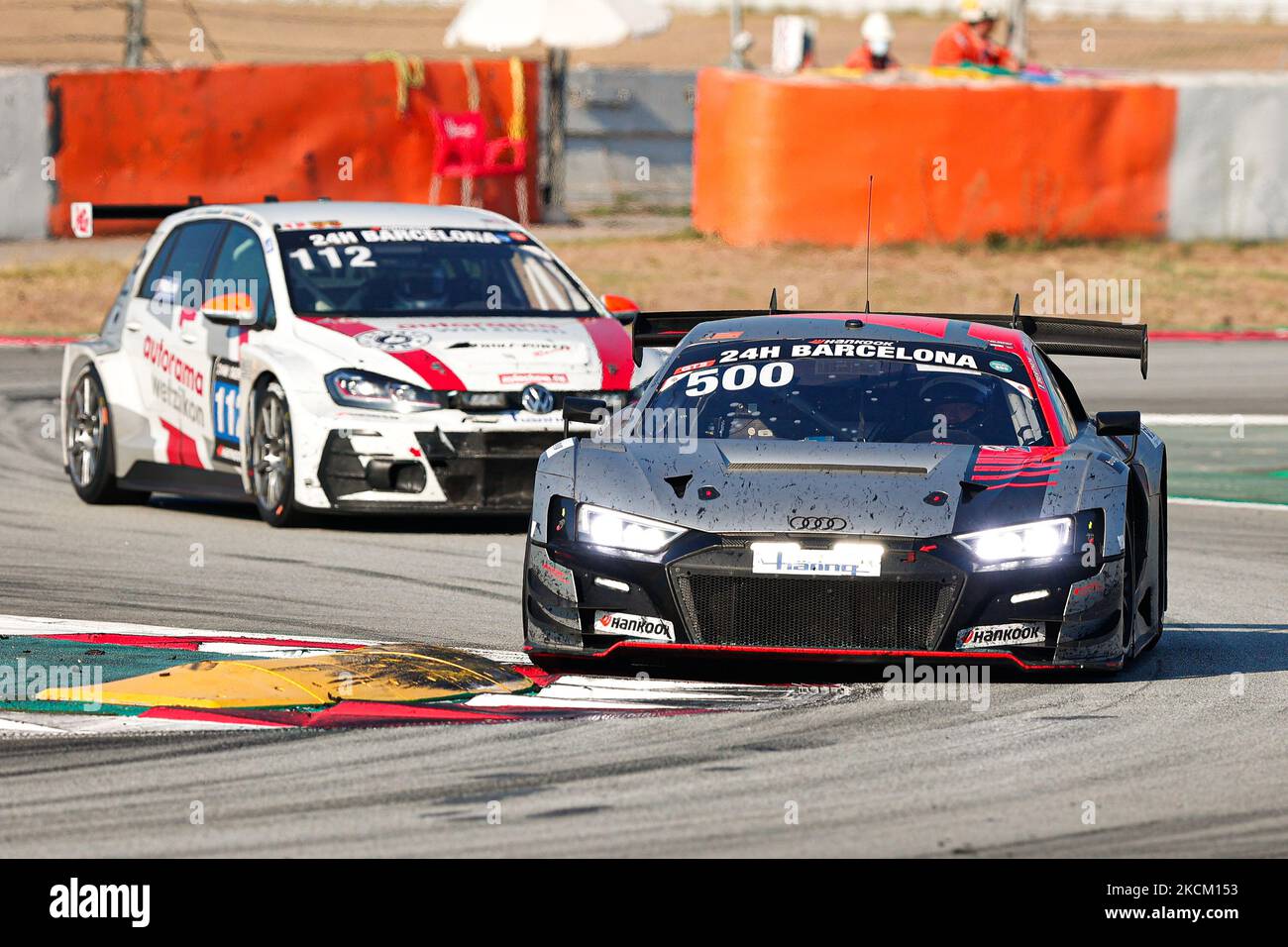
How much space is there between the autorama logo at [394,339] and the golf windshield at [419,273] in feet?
0.96

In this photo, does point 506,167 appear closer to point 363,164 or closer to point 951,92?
point 363,164

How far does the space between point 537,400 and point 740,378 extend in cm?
290

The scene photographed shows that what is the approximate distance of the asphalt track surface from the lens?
20.1 ft

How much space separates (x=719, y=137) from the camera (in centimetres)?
2552

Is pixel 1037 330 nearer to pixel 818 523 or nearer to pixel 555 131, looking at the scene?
pixel 818 523

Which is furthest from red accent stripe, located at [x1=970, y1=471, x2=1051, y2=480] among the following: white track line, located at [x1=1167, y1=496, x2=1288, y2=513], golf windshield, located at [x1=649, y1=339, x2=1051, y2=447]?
white track line, located at [x1=1167, y1=496, x2=1288, y2=513]

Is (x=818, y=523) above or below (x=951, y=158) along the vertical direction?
above

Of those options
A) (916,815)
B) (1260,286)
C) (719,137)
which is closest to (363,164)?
(719,137)

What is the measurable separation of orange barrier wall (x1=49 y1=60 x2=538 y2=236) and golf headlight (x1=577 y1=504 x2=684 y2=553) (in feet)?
59.4

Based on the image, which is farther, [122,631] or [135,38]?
[135,38]

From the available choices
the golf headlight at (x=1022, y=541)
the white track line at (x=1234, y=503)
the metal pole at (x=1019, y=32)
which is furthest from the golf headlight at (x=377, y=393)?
the metal pole at (x=1019, y=32)

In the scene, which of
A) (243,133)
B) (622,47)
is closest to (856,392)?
(243,133)

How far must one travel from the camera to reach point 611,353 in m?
12.2

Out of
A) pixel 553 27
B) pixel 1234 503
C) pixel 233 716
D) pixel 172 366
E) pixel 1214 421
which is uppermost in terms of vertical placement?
pixel 553 27
